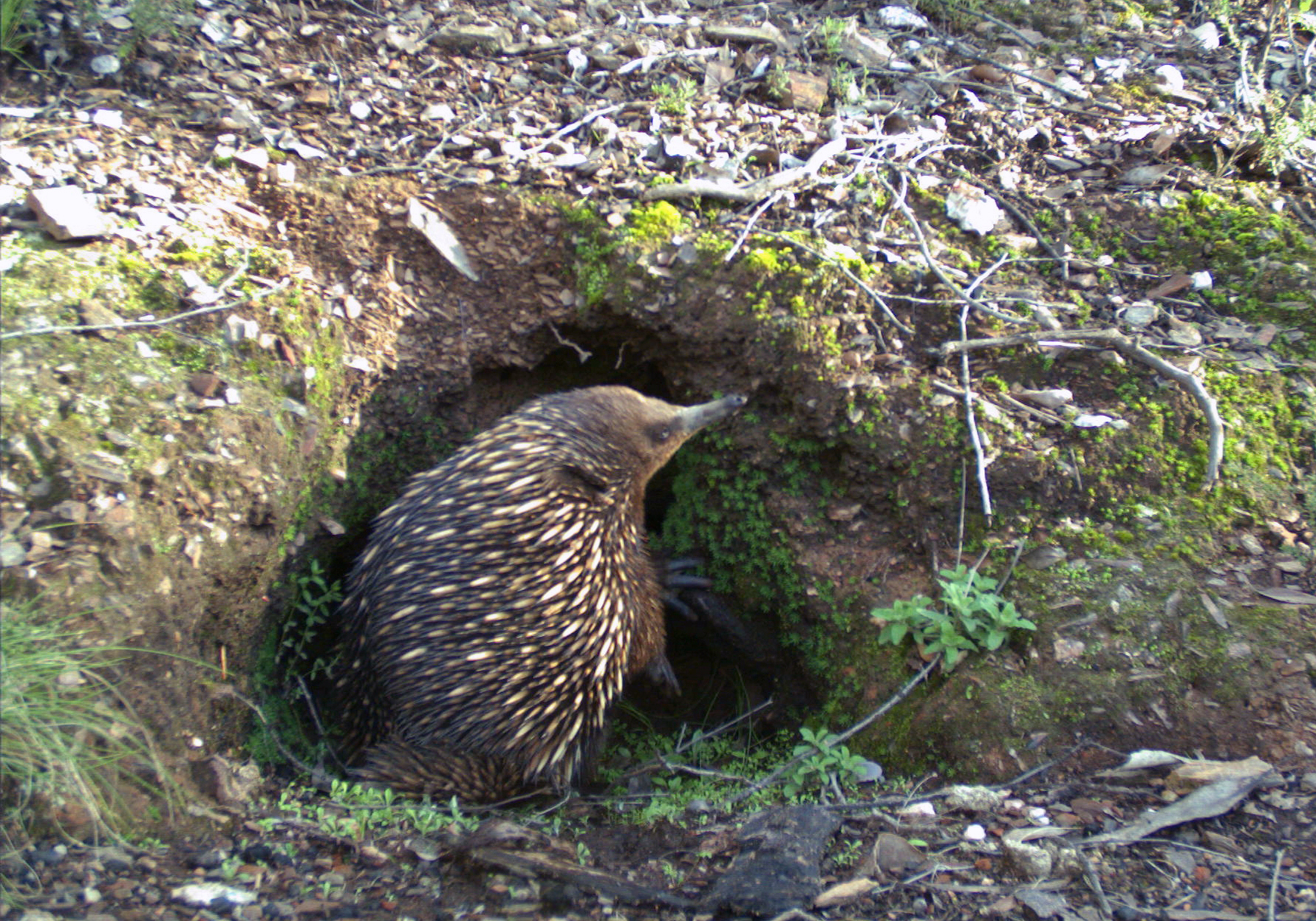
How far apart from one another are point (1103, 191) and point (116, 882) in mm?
4306

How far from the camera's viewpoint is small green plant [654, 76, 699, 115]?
4109 millimetres

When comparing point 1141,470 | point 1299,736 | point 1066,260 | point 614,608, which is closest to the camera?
point 1299,736

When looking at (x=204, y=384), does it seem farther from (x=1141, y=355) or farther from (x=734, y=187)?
(x=1141, y=355)

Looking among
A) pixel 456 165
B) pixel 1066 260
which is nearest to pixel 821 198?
pixel 1066 260

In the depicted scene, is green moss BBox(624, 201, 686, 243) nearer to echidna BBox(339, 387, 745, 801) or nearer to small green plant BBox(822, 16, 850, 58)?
echidna BBox(339, 387, 745, 801)

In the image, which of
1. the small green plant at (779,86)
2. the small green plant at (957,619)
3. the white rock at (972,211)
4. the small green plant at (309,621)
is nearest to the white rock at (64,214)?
the small green plant at (309,621)

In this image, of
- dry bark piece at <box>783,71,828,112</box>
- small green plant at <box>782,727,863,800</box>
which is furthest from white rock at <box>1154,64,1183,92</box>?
small green plant at <box>782,727,863,800</box>

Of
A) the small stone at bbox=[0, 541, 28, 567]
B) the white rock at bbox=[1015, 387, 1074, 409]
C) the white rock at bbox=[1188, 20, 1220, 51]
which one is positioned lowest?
the white rock at bbox=[1015, 387, 1074, 409]

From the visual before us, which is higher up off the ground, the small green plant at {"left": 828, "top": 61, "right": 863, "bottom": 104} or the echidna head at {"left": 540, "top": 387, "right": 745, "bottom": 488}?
the small green plant at {"left": 828, "top": 61, "right": 863, "bottom": 104}

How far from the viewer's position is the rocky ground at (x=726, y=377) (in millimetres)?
2383

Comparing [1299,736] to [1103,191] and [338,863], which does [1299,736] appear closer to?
[1103,191]

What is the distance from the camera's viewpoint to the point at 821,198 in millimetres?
3832

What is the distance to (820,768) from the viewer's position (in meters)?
2.86

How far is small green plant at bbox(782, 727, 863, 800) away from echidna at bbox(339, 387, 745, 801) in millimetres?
821
